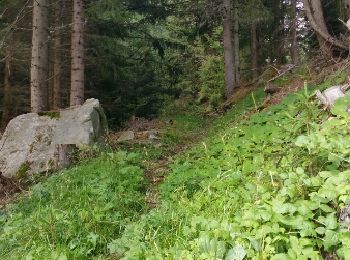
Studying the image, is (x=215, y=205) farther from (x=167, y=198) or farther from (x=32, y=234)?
(x=32, y=234)

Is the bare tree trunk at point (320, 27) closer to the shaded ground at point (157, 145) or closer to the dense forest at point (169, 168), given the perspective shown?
the dense forest at point (169, 168)

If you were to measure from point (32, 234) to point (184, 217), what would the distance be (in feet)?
5.73

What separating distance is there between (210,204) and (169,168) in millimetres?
2806

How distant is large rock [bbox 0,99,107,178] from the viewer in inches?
323

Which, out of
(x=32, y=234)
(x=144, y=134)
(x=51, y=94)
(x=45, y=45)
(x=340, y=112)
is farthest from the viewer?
(x=51, y=94)

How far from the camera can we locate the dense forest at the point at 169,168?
2.82 m

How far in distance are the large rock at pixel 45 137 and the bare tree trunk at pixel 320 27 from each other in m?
6.22

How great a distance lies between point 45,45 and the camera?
32.0 ft

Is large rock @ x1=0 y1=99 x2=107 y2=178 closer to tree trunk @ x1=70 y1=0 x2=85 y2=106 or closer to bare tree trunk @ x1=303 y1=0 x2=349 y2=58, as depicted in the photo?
tree trunk @ x1=70 y1=0 x2=85 y2=106

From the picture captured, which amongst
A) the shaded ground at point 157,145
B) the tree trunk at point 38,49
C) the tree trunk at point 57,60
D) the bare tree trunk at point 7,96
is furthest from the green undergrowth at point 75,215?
the bare tree trunk at point 7,96

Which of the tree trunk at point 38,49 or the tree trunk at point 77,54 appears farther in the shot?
the tree trunk at point 77,54

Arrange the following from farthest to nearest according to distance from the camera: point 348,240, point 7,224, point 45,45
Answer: point 45,45 < point 7,224 < point 348,240

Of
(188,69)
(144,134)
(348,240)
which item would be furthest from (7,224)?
(188,69)

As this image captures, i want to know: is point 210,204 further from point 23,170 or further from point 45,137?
point 45,137
